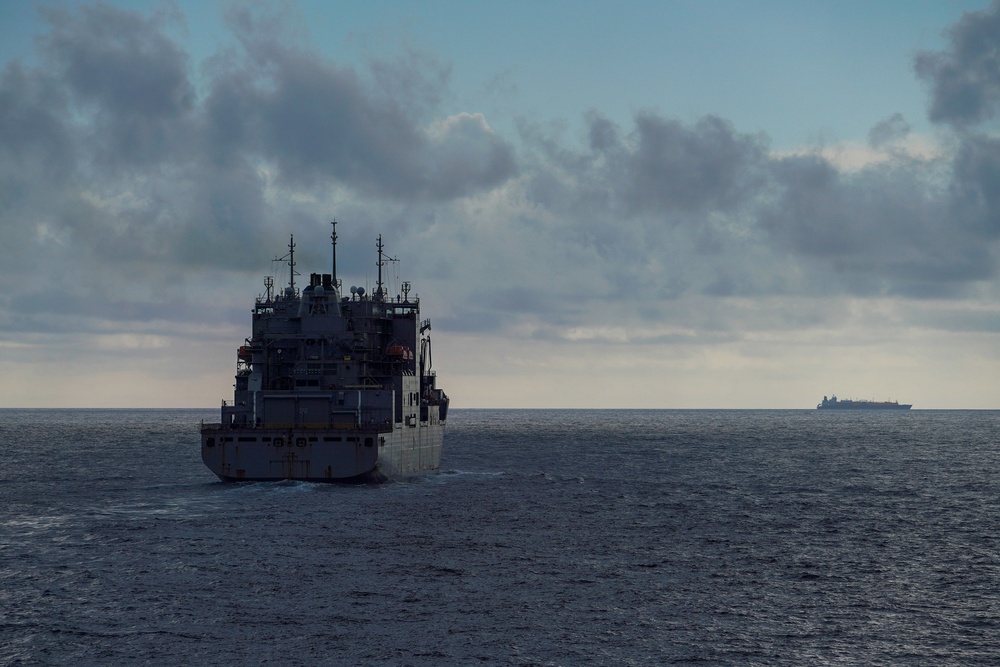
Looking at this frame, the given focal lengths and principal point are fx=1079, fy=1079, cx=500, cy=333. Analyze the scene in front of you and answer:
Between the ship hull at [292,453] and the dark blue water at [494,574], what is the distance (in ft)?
3.52

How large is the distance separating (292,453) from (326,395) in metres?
6.34

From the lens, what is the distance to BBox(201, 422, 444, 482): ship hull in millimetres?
69938

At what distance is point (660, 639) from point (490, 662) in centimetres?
583

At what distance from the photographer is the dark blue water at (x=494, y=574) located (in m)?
32.7

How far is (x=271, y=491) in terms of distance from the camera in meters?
67.6

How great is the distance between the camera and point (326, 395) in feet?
246

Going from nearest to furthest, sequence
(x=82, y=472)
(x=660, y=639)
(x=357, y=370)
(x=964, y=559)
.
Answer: (x=660, y=639), (x=964, y=559), (x=357, y=370), (x=82, y=472)

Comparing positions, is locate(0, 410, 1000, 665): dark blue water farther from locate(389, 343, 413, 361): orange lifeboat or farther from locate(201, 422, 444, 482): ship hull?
locate(389, 343, 413, 361): orange lifeboat

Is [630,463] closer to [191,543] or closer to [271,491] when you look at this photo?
[271,491]

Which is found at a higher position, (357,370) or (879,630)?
(357,370)

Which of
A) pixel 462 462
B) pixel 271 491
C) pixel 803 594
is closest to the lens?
pixel 803 594

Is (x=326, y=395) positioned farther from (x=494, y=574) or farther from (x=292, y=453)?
(x=494, y=574)

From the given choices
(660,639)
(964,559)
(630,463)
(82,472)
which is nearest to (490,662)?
(660,639)

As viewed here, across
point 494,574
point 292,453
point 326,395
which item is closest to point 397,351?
point 326,395
